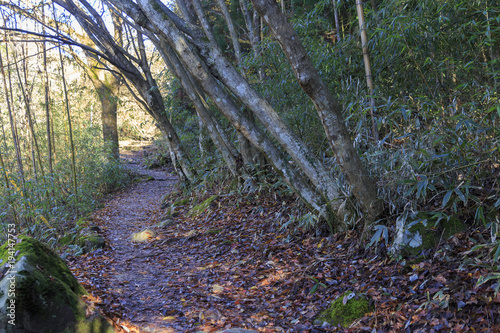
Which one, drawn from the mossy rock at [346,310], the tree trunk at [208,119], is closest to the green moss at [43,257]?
the mossy rock at [346,310]

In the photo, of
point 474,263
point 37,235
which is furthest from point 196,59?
point 37,235

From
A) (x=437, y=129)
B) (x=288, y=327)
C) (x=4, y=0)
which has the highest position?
(x=4, y=0)

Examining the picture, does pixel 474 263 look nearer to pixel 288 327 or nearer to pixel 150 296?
pixel 288 327

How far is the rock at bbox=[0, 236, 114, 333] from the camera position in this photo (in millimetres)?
1980

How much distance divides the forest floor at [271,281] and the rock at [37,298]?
297mm

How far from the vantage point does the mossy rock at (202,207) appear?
22.7 ft

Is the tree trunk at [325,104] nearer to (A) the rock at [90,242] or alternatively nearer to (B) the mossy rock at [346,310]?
(B) the mossy rock at [346,310]

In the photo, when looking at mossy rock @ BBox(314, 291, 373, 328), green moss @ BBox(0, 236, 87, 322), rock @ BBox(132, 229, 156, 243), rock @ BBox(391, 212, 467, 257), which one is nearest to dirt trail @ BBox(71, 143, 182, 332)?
rock @ BBox(132, 229, 156, 243)

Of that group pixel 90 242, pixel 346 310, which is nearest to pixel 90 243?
pixel 90 242

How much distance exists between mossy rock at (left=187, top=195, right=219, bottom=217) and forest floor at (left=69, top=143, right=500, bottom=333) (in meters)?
1.00

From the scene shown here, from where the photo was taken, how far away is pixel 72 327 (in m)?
2.19

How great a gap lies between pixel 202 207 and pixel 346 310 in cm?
452

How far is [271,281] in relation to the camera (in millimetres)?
3725

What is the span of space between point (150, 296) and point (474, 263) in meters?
2.91
